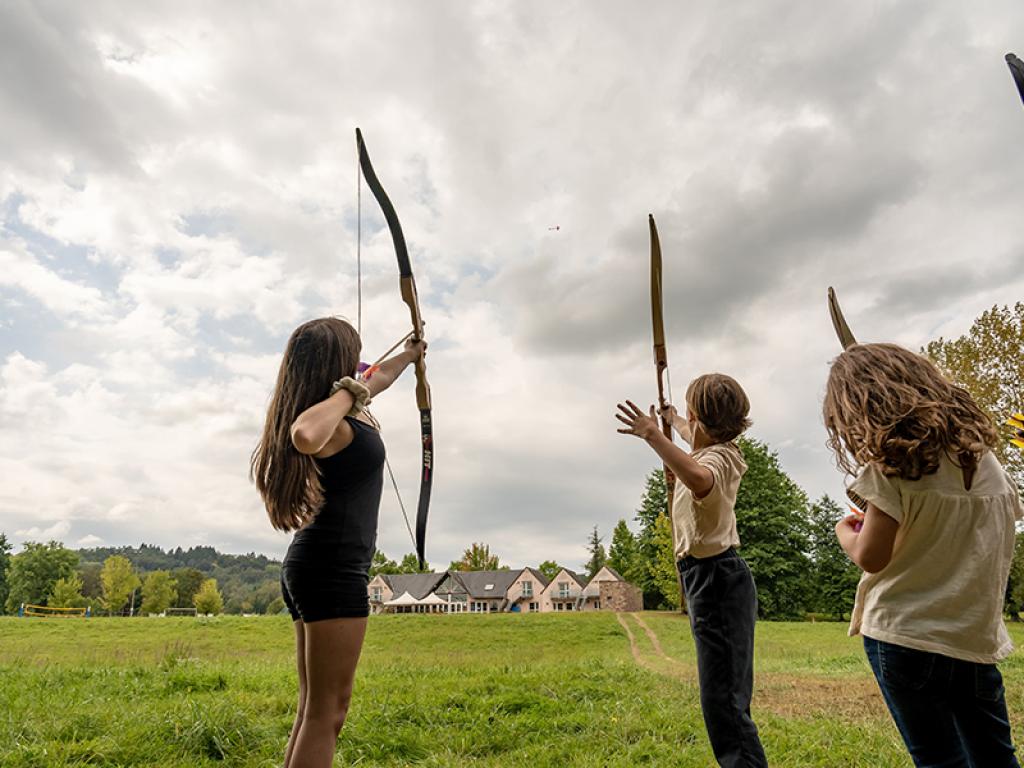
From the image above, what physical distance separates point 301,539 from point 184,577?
89.4 m

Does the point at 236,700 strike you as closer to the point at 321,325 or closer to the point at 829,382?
the point at 321,325

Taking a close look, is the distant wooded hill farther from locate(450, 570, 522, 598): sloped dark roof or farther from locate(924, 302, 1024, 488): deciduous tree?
locate(924, 302, 1024, 488): deciduous tree

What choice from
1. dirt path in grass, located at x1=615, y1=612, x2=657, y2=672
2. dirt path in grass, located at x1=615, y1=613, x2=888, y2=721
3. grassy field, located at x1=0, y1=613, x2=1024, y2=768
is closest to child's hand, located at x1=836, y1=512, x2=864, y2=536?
grassy field, located at x1=0, y1=613, x2=1024, y2=768

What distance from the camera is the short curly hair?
103 inches

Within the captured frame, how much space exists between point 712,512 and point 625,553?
1564 inches

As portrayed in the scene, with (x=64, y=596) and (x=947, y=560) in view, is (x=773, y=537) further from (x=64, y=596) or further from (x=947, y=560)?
(x=64, y=596)

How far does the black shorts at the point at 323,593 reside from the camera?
80.7 inches

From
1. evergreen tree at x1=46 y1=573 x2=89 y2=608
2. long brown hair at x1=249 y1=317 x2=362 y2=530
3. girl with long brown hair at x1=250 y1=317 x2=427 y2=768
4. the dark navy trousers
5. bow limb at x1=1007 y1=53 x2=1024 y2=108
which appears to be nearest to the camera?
girl with long brown hair at x1=250 y1=317 x2=427 y2=768

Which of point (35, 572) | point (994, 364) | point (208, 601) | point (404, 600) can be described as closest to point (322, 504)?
point (994, 364)

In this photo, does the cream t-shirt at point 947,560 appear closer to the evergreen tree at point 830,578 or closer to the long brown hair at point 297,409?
the long brown hair at point 297,409

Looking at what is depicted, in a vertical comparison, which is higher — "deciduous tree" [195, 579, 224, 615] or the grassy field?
"deciduous tree" [195, 579, 224, 615]

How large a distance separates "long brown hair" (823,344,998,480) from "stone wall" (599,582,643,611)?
3635 centimetres

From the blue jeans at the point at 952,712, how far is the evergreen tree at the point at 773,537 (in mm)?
29601

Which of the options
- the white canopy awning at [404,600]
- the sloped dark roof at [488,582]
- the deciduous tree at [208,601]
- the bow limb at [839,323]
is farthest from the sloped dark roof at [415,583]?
the bow limb at [839,323]
